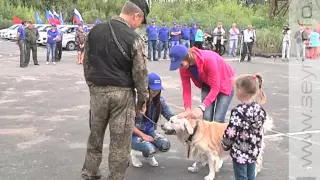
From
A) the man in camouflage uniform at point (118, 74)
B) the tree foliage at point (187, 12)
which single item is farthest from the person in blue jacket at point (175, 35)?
the man in camouflage uniform at point (118, 74)

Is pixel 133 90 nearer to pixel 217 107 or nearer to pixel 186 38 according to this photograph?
pixel 217 107

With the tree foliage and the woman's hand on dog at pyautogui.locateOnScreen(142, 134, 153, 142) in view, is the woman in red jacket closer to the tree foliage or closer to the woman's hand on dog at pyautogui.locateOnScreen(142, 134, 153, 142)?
the woman's hand on dog at pyautogui.locateOnScreen(142, 134, 153, 142)

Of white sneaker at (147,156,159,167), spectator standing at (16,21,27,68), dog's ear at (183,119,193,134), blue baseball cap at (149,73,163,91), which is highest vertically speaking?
spectator standing at (16,21,27,68)

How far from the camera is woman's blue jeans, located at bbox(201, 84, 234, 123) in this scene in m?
5.68

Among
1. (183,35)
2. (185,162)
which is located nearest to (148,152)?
(185,162)

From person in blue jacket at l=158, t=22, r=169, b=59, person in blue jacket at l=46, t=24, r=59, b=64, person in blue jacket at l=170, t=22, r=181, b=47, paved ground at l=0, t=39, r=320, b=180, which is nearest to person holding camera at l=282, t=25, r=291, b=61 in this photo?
person in blue jacket at l=170, t=22, r=181, b=47

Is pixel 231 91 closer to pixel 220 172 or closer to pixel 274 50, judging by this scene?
pixel 220 172

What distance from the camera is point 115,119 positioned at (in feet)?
14.9

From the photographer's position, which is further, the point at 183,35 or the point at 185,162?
the point at 183,35

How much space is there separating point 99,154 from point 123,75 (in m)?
1.08

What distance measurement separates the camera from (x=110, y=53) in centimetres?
439

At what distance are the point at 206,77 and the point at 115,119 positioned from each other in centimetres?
→ 143

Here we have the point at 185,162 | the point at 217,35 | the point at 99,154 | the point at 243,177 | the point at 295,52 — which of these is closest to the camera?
the point at 243,177

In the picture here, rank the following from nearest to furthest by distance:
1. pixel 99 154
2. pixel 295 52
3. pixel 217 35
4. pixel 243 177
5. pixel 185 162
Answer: pixel 243 177
pixel 99 154
pixel 185 162
pixel 295 52
pixel 217 35
